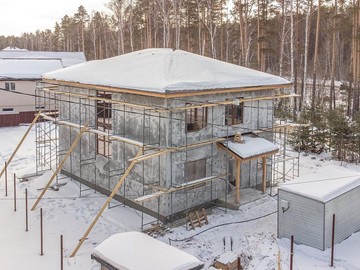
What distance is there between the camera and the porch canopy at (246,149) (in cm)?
1500

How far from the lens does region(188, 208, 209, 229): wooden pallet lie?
14.1 meters

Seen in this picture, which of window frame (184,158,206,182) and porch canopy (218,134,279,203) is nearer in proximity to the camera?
window frame (184,158,206,182)

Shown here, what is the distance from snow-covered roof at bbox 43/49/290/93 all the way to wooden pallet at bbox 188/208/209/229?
4313 millimetres

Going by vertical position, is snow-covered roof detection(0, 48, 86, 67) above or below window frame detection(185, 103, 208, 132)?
above

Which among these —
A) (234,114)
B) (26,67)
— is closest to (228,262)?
(234,114)

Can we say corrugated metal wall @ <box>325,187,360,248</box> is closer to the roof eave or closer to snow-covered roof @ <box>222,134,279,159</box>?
snow-covered roof @ <box>222,134,279,159</box>

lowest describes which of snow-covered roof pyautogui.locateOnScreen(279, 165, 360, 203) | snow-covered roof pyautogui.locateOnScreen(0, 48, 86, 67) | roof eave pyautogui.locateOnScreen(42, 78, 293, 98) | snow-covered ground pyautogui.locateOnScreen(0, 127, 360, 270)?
snow-covered ground pyautogui.locateOnScreen(0, 127, 360, 270)

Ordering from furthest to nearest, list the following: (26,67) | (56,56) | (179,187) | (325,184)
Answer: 1. (56,56)
2. (26,67)
3. (179,187)
4. (325,184)

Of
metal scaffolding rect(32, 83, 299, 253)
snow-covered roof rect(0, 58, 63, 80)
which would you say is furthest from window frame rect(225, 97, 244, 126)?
snow-covered roof rect(0, 58, 63, 80)

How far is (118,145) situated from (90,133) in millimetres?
2020

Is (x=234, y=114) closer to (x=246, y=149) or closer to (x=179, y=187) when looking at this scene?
(x=246, y=149)

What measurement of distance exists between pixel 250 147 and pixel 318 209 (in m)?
4.20

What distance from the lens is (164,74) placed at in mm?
14977

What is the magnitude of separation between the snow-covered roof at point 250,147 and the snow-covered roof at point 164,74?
2.11m
